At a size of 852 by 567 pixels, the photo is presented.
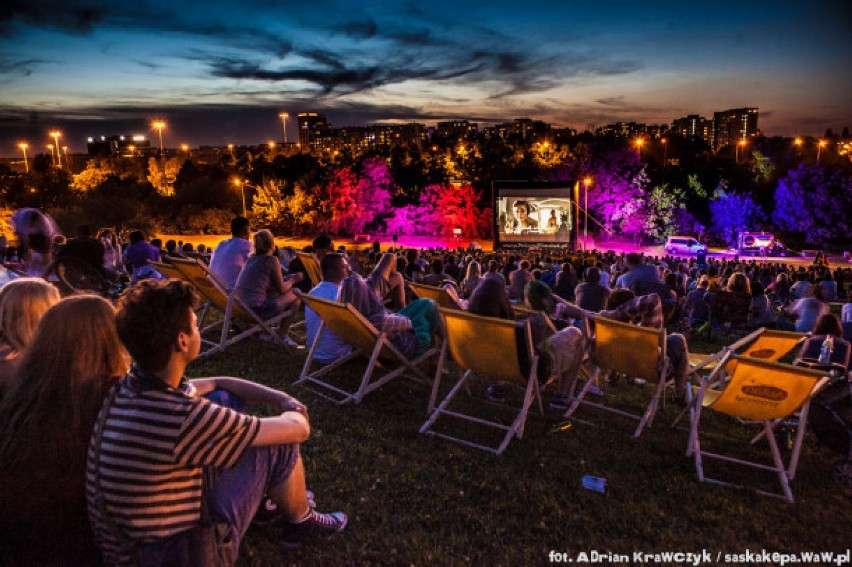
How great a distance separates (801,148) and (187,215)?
65851mm

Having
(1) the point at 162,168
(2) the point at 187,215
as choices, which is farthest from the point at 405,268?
(1) the point at 162,168

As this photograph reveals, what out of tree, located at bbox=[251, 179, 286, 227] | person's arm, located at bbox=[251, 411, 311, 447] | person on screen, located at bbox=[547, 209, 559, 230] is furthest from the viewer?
tree, located at bbox=[251, 179, 286, 227]

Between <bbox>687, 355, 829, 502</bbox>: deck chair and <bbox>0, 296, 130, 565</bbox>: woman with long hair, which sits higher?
<bbox>0, 296, 130, 565</bbox>: woman with long hair

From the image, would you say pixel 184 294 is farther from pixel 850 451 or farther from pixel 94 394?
pixel 850 451

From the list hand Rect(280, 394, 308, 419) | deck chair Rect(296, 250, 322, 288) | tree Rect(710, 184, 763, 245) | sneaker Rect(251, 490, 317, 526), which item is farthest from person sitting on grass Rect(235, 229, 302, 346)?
tree Rect(710, 184, 763, 245)

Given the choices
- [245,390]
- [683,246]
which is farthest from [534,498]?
[683,246]

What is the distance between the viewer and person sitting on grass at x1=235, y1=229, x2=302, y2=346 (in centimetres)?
624

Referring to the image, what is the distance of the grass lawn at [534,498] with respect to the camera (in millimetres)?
2898

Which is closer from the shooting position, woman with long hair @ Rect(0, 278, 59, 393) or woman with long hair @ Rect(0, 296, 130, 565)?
woman with long hair @ Rect(0, 296, 130, 565)

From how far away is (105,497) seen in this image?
1930 mm

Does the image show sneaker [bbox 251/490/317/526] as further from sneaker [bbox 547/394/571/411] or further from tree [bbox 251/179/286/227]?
tree [bbox 251/179/286/227]

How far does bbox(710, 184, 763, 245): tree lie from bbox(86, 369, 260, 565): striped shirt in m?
45.5

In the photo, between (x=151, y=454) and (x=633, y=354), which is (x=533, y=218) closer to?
(x=633, y=354)

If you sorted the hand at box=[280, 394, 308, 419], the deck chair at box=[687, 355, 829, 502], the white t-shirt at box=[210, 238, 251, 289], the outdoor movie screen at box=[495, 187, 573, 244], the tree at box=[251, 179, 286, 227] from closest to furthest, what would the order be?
the hand at box=[280, 394, 308, 419], the deck chair at box=[687, 355, 829, 502], the white t-shirt at box=[210, 238, 251, 289], the outdoor movie screen at box=[495, 187, 573, 244], the tree at box=[251, 179, 286, 227]
